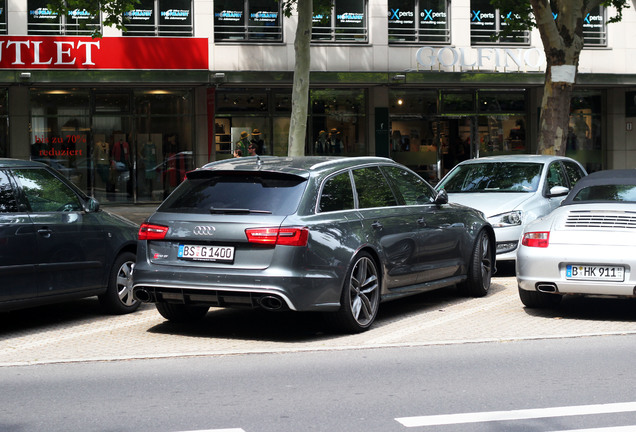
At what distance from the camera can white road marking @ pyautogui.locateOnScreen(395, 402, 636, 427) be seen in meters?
5.38

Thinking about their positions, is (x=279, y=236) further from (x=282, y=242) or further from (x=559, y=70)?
(x=559, y=70)

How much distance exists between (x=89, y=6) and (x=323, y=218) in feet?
39.5

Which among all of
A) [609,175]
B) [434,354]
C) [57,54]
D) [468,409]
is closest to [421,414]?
[468,409]

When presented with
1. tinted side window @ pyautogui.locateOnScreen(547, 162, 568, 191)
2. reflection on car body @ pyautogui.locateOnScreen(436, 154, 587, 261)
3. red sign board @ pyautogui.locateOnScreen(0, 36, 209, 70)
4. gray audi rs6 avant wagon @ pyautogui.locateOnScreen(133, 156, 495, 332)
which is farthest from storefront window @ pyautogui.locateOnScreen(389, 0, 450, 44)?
gray audi rs6 avant wagon @ pyautogui.locateOnScreen(133, 156, 495, 332)

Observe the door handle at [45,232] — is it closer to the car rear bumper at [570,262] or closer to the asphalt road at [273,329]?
the asphalt road at [273,329]

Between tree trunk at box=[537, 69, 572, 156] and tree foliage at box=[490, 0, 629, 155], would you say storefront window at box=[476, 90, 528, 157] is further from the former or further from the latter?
tree trunk at box=[537, 69, 572, 156]

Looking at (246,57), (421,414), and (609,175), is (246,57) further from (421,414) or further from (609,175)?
(421,414)

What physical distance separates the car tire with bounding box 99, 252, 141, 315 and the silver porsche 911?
3.95 m

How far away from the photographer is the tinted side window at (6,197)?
27.8 ft

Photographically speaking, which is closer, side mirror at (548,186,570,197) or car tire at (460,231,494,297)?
car tire at (460,231,494,297)

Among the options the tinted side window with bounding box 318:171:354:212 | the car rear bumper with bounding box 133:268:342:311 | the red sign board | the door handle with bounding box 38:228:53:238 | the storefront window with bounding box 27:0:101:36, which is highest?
the storefront window with bounding box 27:0:101:36

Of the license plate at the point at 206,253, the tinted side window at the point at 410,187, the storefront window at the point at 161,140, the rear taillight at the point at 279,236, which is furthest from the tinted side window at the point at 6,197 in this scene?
the storefront window at the point at 161,140

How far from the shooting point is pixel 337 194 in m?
8.52

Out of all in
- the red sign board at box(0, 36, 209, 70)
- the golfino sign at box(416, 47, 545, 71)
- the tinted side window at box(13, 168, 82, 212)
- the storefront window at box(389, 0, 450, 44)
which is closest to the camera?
the tinted side window at box(13, 168, 82, 212)
